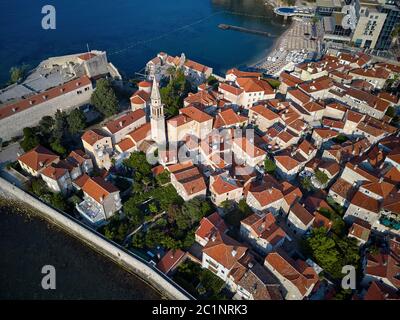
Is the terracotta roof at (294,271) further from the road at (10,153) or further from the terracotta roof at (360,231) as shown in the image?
the road at (10,153)

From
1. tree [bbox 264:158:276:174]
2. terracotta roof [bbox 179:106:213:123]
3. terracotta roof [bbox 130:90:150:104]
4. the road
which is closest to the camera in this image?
tree [bbox 264:158:276:174]

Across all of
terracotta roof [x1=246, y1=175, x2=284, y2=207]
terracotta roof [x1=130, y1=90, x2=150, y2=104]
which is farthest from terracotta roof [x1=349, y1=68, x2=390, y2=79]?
terracotta roof [x1=130, y1=90, x2=150, y2=104]

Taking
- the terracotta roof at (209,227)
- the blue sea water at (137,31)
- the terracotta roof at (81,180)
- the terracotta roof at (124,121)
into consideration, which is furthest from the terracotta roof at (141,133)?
the blue sea water at (137,31)

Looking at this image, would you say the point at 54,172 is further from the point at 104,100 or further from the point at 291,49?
the point at 291,49

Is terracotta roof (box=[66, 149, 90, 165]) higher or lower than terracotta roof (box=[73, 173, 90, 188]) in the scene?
higher

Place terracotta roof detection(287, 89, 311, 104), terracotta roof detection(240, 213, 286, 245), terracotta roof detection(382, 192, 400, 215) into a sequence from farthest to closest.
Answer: terracotta roof detection(287, 89, 311, 104)
terracotta roof detection(382, 192, 400, 215)
terracotta roof detection(240, 213, 286, 245)

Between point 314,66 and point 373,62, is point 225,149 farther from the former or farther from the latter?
point 373,62

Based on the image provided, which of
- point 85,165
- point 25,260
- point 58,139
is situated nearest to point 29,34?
point 58,139

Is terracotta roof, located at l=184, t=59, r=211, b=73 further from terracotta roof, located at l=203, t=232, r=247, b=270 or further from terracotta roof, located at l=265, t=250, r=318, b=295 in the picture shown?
terracotta roof, located at l=265, t=250, r=318, b=295
